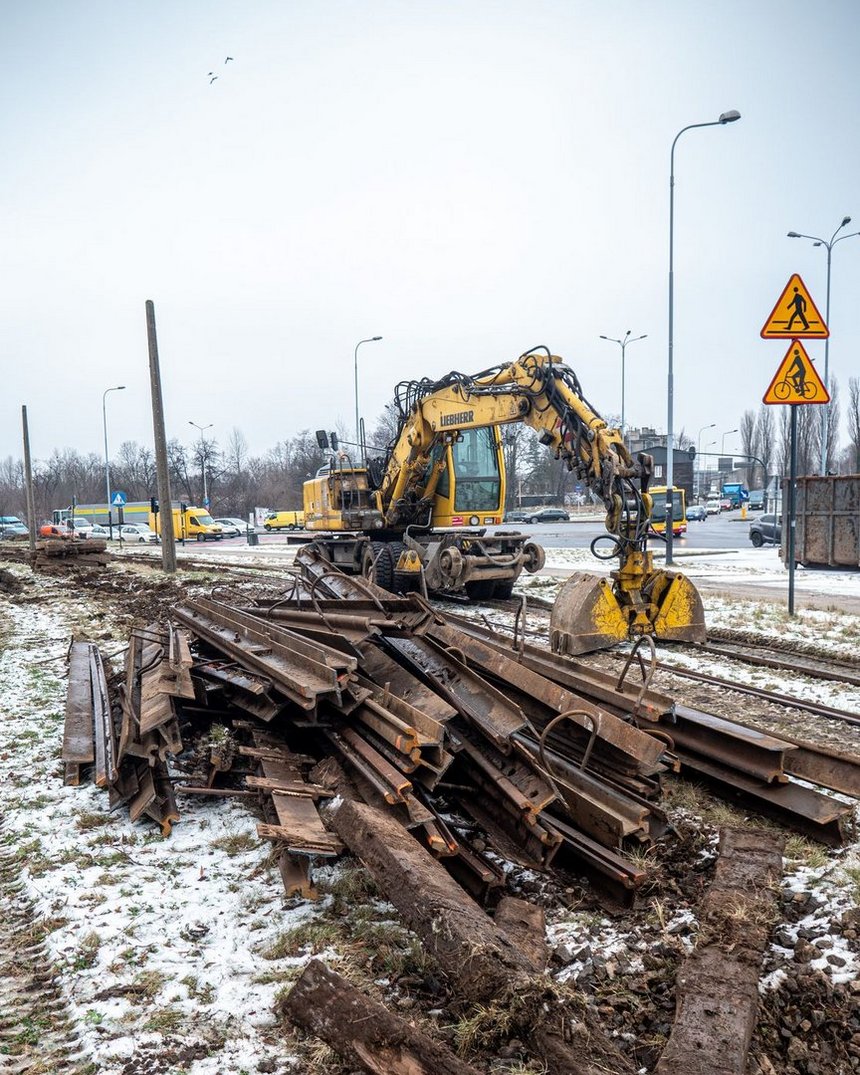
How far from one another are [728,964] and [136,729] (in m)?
3.85

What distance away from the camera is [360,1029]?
2746mm

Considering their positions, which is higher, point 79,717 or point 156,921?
point 79,717

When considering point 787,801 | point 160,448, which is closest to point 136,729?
point 787,801

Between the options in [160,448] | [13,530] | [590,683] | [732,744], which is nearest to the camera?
[732,744]

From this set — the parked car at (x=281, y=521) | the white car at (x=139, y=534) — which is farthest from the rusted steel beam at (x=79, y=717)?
the parked car at (x=281, y=521)

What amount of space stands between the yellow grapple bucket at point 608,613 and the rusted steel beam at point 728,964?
4835 mm

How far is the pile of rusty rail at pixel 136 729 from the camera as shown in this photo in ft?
16.6

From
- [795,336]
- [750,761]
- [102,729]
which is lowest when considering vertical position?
[102,729]

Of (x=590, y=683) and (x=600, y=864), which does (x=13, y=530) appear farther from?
(x=600, y=864)

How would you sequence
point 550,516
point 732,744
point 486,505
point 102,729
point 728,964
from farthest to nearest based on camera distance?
point 550,516 → point 486,505 → point 102,729 → point 732,744 → point 728,964

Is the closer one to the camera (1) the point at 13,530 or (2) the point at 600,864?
(2) the point at 600,864

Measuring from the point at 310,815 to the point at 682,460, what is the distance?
7027 cm

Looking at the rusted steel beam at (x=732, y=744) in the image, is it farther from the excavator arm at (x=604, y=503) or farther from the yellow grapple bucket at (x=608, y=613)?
the yellow grapple bucket at (x=608, y=613)

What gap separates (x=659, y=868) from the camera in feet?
13.5
